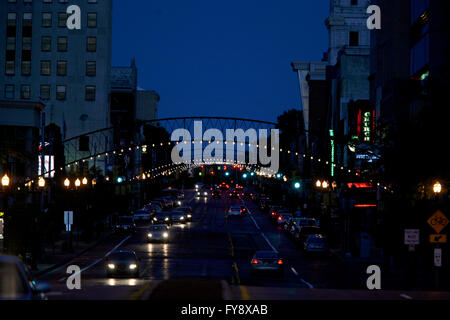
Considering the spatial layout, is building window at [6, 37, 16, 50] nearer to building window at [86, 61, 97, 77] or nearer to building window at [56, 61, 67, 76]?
building window at [56, 61, 67, 76]

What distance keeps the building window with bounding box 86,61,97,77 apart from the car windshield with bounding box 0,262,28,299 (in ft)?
330

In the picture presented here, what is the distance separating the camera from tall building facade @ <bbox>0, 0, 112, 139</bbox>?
107 meters

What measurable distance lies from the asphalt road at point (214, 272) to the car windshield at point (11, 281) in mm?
2344

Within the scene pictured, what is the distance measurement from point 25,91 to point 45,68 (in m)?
4.15

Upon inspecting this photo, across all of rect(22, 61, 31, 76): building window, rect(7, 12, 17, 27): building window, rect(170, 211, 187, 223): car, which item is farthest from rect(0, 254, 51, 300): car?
rect(22, 61, 31, 76): building window

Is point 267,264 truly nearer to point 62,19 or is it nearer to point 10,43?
point 62,19

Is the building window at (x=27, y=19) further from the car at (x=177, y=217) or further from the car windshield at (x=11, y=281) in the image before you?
the car windshield at (x=11, y=281)

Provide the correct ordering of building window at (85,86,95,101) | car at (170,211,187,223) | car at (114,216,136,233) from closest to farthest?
car at (114,216,136,233), car at (170,211,187,223), building window at (85,86,95,101)

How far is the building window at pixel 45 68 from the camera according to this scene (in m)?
109

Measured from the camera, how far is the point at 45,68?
109 metres

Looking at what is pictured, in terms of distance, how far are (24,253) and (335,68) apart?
269 ft

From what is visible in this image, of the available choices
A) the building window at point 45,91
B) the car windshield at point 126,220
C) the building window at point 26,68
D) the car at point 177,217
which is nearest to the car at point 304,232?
the car windshield at point 126,220

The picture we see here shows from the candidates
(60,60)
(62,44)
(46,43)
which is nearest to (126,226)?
(60,60)

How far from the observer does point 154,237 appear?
211 feet
